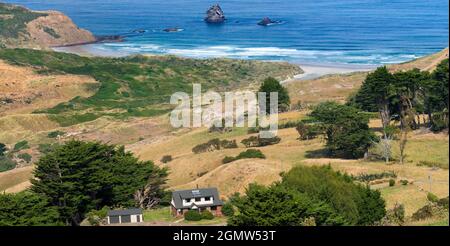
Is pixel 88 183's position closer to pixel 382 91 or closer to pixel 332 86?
pixel 382 91

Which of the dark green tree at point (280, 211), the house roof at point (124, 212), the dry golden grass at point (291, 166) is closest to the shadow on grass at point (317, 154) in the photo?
the dry golden grass at point (291, 166)

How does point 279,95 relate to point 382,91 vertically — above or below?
below

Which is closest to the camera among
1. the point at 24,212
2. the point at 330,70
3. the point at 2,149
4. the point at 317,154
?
the point at 24,212

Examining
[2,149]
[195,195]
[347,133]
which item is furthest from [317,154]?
[2,149]

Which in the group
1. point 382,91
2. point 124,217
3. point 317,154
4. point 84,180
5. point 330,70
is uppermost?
point 382,91

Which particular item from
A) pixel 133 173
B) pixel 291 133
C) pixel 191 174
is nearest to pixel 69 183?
pixel 133 173

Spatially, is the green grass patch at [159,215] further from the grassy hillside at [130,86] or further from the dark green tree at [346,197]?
the grassy hillside at [130,86]
